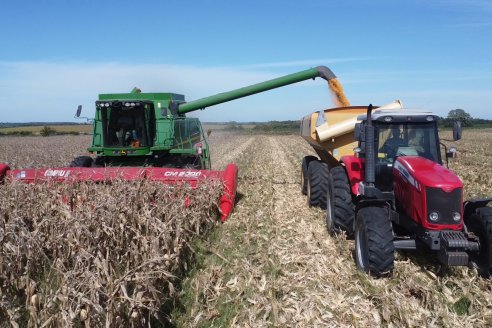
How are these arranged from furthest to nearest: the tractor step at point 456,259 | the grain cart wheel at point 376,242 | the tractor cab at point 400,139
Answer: the tractor cab at point 400,139 < the grain cart wheel at point 376,242 < the tractor step at point 456,259

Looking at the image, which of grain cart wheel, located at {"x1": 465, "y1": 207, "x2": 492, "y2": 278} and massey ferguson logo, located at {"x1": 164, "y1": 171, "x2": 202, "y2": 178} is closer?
grain cart wheel, located at {"x1": 465, "y1": 207, "x2": 492, "y2": 278}

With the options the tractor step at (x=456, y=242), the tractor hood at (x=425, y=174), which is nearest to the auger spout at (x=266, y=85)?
the tractor hood at (x=425, y=174)

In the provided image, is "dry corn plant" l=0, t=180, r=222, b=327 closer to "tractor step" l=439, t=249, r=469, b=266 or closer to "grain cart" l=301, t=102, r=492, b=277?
"grain cart" l=301, t=102, r=492, b=277

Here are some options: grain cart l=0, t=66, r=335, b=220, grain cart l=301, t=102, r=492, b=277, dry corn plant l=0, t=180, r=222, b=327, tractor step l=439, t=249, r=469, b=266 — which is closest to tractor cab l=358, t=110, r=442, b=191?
grain cart l=301, t=102, r=492, b=277

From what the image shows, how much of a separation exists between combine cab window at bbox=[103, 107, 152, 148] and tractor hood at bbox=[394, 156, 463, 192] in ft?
18.7

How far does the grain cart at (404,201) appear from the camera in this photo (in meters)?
4.98

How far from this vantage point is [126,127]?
9.78 meters

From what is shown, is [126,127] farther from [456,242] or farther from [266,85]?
[456,242]

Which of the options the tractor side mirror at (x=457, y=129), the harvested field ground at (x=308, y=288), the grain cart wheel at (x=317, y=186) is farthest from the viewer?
the grain cart wheel at (x=317, y=186)

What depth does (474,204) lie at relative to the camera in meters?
5.46

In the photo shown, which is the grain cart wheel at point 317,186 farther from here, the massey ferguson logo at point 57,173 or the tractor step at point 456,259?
the massey ferguson logo at point 57,173

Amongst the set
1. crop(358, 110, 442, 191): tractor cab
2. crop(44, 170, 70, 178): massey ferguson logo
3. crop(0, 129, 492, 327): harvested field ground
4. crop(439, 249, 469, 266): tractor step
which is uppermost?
crop(358, 110, 442, 191): tractor cab

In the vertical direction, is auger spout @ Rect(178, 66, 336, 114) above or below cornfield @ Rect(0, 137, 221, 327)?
above

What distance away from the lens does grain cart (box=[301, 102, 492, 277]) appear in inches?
196
